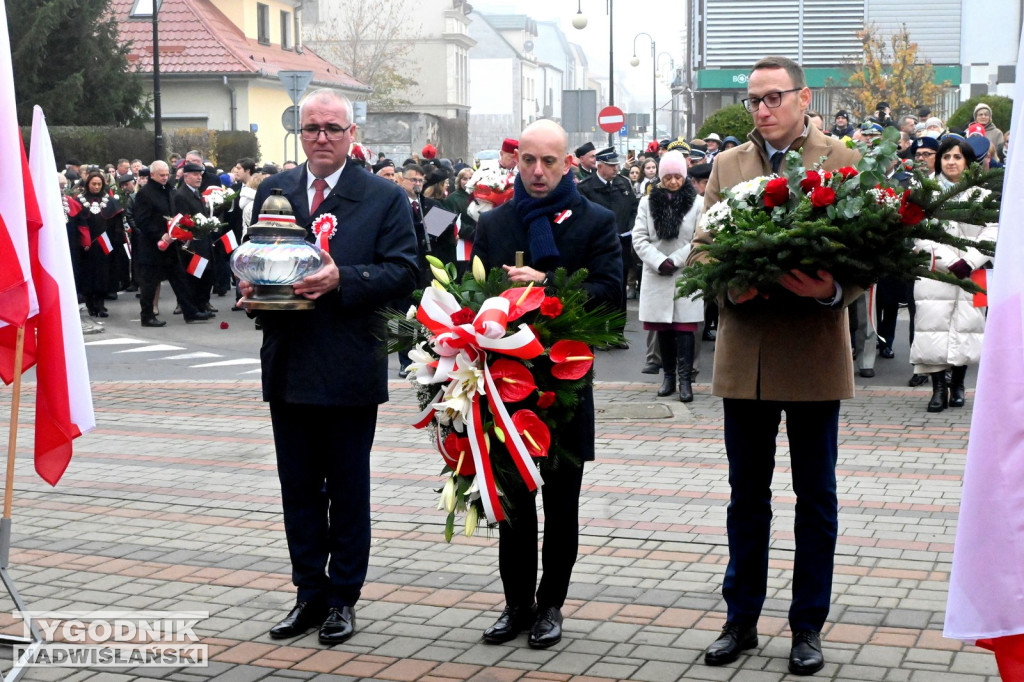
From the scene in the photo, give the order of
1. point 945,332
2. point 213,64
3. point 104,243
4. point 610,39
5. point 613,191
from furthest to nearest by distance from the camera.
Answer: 1. point 213,64
2. point 610,39
3. point 104,243
4. point 613,191
5. point 945,332

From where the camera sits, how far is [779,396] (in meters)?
4.93

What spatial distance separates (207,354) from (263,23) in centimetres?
4269

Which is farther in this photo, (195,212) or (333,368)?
(195,212)

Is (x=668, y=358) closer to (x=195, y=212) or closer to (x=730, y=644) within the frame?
(x=730, y=644)

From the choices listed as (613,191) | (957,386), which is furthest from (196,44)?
(957,386)

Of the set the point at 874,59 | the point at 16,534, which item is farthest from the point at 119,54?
the point at 16,534

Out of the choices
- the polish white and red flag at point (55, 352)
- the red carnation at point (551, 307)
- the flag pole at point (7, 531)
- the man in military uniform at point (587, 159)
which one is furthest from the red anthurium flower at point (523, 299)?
the man in military uniform at point (587, 159)

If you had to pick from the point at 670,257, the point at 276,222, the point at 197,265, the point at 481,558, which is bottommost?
the point at 481,558

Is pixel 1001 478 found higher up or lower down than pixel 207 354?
higher up

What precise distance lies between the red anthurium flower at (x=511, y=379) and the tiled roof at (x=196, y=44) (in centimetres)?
4481

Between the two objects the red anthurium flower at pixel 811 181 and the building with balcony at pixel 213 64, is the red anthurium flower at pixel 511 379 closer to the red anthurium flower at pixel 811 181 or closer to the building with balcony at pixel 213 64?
the red anthurium flower at pixel 811 181

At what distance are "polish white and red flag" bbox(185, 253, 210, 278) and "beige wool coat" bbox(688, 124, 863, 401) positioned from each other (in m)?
13.7

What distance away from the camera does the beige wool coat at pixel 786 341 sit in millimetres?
4926

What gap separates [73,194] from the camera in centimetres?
1980
